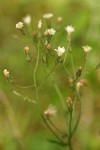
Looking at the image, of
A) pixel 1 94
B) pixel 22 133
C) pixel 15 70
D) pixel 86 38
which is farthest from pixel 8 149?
pixel 86 38

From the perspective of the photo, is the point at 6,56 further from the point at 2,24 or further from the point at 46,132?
the point at 46,132

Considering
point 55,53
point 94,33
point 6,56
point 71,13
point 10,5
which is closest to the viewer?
point 55,53

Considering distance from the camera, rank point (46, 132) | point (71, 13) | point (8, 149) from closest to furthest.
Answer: point (8, 149) < point (46, 132) < point (71, 13)

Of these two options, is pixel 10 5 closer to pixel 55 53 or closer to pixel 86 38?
pixel 86 38

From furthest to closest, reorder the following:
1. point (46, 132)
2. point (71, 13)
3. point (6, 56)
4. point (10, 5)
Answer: point (10, 5)
point (71, 13)
point (6, 56)
point (46, 132)

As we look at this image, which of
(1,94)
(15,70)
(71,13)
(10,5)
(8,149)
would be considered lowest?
(8,149)

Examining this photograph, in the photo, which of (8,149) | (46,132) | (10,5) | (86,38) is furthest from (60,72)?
(10,5)

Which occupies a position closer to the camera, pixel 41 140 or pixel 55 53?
pixel 55 53

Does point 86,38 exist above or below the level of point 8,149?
above

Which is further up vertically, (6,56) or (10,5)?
(10,5)
